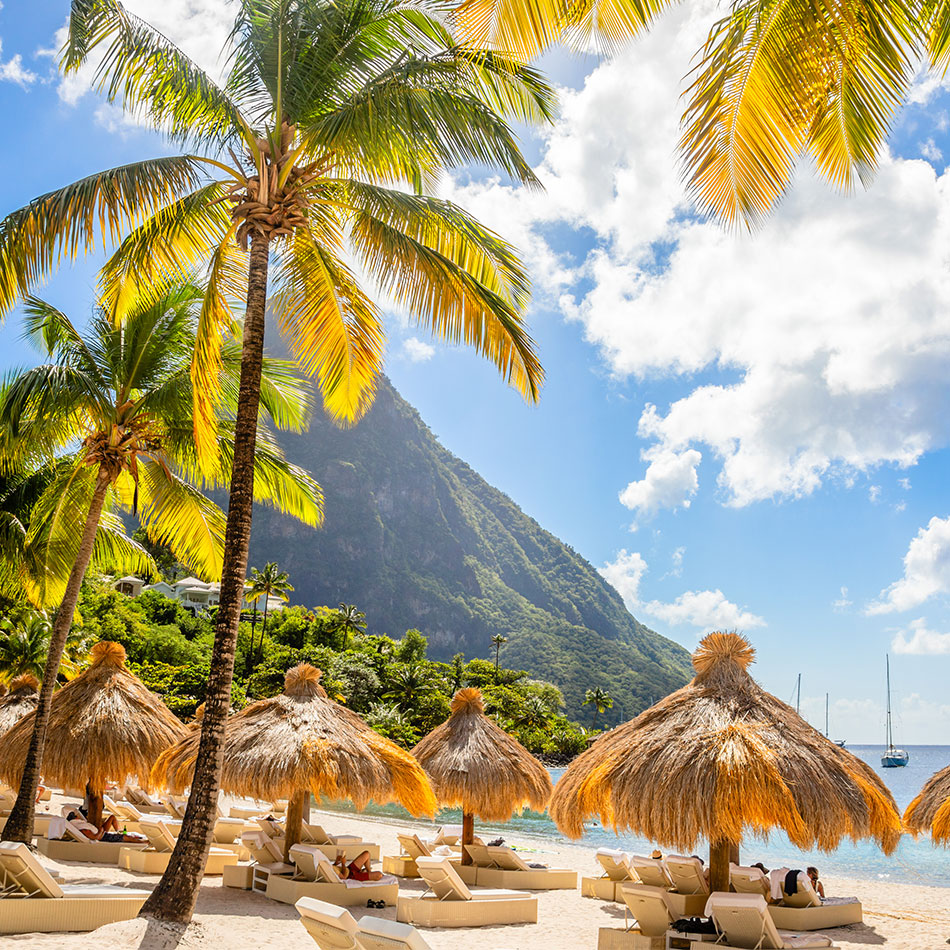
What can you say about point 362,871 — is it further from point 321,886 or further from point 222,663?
point 222,663

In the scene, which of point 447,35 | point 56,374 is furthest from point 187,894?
point 447,35

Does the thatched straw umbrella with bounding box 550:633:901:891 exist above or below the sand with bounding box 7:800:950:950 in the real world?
above

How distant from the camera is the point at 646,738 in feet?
24.6

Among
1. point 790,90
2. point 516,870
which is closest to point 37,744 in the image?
point 516,870

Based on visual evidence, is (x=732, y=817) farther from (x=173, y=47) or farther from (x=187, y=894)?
(x=173, y=47)

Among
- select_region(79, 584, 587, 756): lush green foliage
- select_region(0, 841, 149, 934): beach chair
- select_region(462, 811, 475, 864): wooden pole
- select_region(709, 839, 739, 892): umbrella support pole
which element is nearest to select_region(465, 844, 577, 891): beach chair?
select_region(462, 811, 475, 864): wooden pole

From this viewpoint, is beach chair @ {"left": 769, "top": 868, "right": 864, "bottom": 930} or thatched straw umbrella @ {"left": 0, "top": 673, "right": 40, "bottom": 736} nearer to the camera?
beach chair @ {"left": 769, "top": 868, "right": 864, "bottom": 930}

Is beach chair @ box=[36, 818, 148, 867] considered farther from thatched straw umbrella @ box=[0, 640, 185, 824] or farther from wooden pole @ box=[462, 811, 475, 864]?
wooden pole @ box=[462, 811, 475, 864]

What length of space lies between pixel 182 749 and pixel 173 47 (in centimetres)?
738

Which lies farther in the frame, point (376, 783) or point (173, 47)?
point (376, 783)

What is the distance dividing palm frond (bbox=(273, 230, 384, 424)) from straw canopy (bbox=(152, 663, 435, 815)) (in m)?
3.59

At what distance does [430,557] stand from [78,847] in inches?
3962

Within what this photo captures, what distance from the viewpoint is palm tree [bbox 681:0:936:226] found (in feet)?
14.6

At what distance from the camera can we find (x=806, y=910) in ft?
30.1
